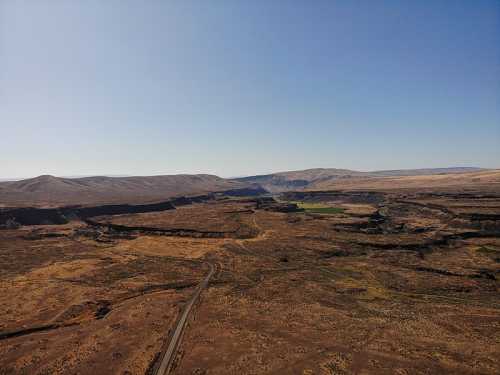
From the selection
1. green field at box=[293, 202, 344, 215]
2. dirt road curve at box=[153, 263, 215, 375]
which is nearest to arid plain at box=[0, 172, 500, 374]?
dirt road curve at box=[153, 263, 215, 375]

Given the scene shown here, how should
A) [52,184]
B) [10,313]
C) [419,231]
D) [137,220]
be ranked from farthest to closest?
[52,184], [137,220], [419,231], [10,313]

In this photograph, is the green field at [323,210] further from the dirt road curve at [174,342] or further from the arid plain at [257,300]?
the dirt road curve at [174,342]

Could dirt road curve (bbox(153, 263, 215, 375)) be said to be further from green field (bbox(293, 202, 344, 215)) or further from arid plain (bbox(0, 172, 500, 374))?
green field (bbox(293, 202, 344, 215))

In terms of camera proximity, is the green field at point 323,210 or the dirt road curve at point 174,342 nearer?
the dirt road curve at point 174,342

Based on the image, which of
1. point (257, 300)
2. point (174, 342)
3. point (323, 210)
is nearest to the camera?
point (174, 342)

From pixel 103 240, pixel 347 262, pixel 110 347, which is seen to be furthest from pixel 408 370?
pixel 103 240

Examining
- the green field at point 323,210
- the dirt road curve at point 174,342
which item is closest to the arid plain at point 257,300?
the dirt road curve at point 174,342

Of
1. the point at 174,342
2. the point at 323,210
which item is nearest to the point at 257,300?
the point at 174,342

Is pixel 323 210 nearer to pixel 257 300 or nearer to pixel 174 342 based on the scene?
pixel 257 300

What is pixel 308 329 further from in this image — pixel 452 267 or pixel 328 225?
pixel 328 225
